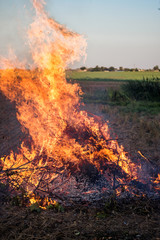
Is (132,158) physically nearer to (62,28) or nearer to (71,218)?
(71,218)

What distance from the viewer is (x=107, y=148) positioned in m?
5.05

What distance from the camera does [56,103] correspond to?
675 centimetres

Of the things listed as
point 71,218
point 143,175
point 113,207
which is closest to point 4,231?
point 71,218

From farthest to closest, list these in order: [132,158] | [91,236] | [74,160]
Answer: [132,158], [74,160], [91,236]

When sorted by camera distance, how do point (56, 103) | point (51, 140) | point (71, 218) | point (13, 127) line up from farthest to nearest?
1. point (13, 127)
2. point (56, 103)
3. point (51, 140)
4. point (71, 218)

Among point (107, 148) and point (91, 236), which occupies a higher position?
point (107, 148)

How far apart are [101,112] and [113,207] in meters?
9.38

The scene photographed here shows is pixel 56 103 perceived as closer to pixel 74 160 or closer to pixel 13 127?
pixel 74 160

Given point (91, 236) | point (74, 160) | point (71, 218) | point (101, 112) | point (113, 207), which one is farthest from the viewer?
point (101, 112)

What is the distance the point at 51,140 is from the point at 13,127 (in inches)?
188

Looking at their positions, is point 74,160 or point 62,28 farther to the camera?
point 62,28

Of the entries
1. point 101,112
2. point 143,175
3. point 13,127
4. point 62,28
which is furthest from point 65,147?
point 101,112

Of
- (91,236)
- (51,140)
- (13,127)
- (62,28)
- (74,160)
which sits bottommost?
(91,236)

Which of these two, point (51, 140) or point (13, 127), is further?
point (13, 127)
